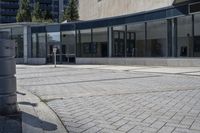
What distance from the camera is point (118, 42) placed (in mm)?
34000

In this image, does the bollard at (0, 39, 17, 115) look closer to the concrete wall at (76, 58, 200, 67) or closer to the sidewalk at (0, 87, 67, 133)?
the sidewalk at (0, 87, 67, 133)

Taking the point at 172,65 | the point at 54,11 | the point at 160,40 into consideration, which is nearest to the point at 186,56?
the point at 172,65

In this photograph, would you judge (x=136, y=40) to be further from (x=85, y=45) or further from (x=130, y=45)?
(x=85, y=45)

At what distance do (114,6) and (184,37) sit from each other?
1497 cm

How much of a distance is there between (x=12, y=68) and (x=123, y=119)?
2.36m

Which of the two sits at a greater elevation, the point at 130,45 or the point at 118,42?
the point at 118,42

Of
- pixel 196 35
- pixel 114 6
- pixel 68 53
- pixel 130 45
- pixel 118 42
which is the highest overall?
pixel 114 6

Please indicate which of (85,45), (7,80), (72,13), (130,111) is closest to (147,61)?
(85,45)

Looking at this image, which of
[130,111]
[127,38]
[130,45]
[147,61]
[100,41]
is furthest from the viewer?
[100,41]

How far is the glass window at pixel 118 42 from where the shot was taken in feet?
110

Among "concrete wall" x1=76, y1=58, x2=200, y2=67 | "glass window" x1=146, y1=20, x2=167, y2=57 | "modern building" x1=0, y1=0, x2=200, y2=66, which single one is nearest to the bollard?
"concrete wall" x1=76, y1=58, x2=200, y2=67

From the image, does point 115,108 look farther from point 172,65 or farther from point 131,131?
point 172,65

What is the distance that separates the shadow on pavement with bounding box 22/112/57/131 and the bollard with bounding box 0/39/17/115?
0.36 metres

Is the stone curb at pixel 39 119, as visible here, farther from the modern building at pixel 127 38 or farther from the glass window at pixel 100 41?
the glass window at pixel 100 41
